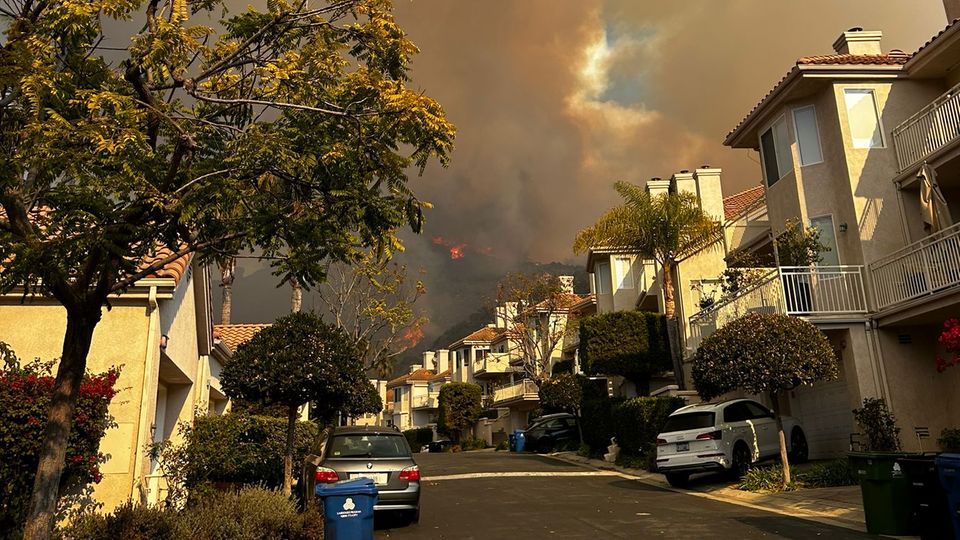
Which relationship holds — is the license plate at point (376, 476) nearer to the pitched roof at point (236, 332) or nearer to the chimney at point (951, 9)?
the pitched roof at point (236, 332)

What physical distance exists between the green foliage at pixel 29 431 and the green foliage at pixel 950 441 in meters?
16.1

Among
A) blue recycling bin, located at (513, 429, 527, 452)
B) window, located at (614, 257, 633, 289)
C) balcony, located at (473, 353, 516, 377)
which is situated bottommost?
blue recycling bin, located at (513, 429, 527, 452)

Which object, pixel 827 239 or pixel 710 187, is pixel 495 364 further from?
pixel 827 239

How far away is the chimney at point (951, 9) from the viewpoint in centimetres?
1860

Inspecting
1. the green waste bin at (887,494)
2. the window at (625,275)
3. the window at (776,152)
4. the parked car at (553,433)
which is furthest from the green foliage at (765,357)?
the window at (625,275)

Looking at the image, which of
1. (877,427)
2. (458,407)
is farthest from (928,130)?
(458,407)

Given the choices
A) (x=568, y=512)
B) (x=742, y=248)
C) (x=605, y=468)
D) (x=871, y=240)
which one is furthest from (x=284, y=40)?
(x=742, y=248)

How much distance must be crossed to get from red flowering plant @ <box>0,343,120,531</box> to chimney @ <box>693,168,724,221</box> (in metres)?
27.6

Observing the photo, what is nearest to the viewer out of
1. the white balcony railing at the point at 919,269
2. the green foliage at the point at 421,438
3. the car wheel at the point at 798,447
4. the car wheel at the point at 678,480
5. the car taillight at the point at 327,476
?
the car taillight at the point at 327,476

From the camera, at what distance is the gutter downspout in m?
11.4

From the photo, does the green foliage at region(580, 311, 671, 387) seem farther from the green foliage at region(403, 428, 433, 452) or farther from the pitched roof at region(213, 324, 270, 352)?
the green foliage at region(403, 428, 433, 452)

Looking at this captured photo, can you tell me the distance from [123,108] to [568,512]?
993 cm

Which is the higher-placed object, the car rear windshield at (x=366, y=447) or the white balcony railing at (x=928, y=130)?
the white balcony railing at (x=928, y=130)

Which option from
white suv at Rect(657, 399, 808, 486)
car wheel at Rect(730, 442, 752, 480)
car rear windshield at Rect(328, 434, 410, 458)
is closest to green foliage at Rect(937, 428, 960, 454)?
white suv at Rect(657, 399, 808, 486)
